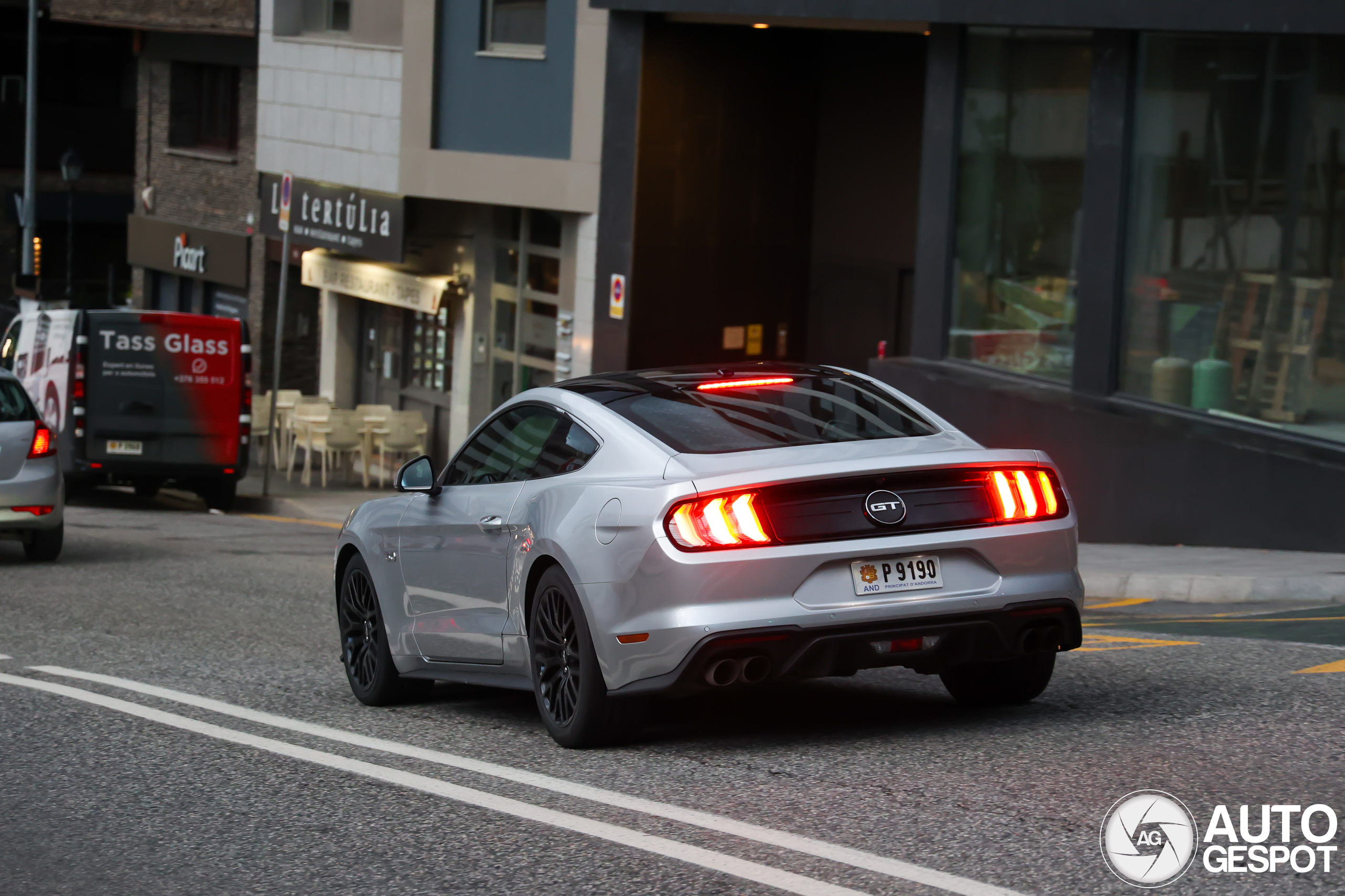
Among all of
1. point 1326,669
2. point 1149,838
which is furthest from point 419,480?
point 1326,669

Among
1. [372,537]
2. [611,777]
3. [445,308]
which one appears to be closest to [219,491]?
[445,308]

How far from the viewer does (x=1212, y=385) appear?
15367mm

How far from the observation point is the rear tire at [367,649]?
8.74 metres

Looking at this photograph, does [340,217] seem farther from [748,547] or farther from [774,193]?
[748,547]

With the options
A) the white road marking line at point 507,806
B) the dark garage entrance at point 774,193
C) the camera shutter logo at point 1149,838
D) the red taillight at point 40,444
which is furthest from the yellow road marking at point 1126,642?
the dark garage entrance at point 774,193

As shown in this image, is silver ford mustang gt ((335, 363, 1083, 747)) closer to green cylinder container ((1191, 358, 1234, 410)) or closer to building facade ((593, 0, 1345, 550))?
building facade ((593, 0, 1345, 550))

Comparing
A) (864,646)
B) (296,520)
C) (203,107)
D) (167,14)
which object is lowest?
(296,520)

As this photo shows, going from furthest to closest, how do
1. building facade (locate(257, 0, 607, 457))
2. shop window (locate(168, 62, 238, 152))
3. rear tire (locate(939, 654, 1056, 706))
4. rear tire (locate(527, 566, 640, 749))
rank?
shop window (locate(168, 62, 238, 152)), building facade (locate(257, 0, 607, 457)), rear tire (locate(939, 654, 1056, 706)), rear tire (locate(527, 566, 640, 749))

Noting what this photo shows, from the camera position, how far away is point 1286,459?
46.5 feet

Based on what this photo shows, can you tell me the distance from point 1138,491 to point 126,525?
1079 centimetres

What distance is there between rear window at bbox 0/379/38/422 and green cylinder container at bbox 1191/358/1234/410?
9.21m

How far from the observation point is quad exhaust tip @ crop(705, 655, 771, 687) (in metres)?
6.52

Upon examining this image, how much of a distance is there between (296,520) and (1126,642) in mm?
14841

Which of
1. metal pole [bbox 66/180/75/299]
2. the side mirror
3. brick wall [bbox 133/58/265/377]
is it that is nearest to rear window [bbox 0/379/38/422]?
the side mirror
